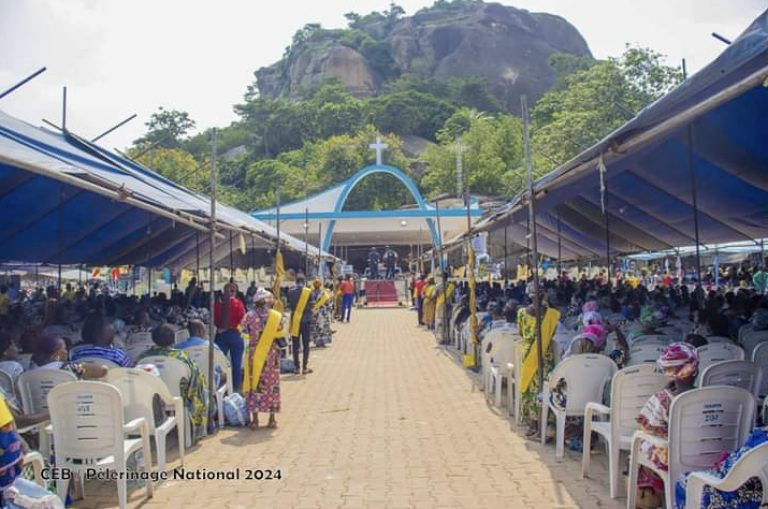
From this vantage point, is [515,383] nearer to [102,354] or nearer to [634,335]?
[634,335]

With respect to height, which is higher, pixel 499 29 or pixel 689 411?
pixel 499 29

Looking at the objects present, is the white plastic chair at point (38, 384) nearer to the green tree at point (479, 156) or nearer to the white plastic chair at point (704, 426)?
the white plastic chair at point (704, 426)

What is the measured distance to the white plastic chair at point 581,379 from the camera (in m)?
A: 5.50

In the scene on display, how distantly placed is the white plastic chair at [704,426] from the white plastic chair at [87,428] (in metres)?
3.24

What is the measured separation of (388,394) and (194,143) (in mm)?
71550

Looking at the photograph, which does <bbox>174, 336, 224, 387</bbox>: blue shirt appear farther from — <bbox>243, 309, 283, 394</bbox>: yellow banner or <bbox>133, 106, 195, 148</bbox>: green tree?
<bbox>133, 106, 195, 148</bbox>: green tree

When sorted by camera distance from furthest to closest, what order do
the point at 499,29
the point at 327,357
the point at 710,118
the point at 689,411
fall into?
the point at 499,29 < the point at 327,357 < the point at 710,118 < the point at 689,411

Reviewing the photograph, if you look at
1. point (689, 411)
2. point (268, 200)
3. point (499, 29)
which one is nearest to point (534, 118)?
point (268, 200)

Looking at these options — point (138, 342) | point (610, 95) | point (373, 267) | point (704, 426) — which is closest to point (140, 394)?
point (138, 342)

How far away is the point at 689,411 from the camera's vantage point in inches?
145

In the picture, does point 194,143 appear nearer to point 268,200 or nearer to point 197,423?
point 268,200

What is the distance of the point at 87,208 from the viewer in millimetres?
10242

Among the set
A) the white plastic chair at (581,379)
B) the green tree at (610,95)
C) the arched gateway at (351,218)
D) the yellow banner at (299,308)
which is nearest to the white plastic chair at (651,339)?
the white plastic chair at (581,379)

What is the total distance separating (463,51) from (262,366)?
8474 cm
